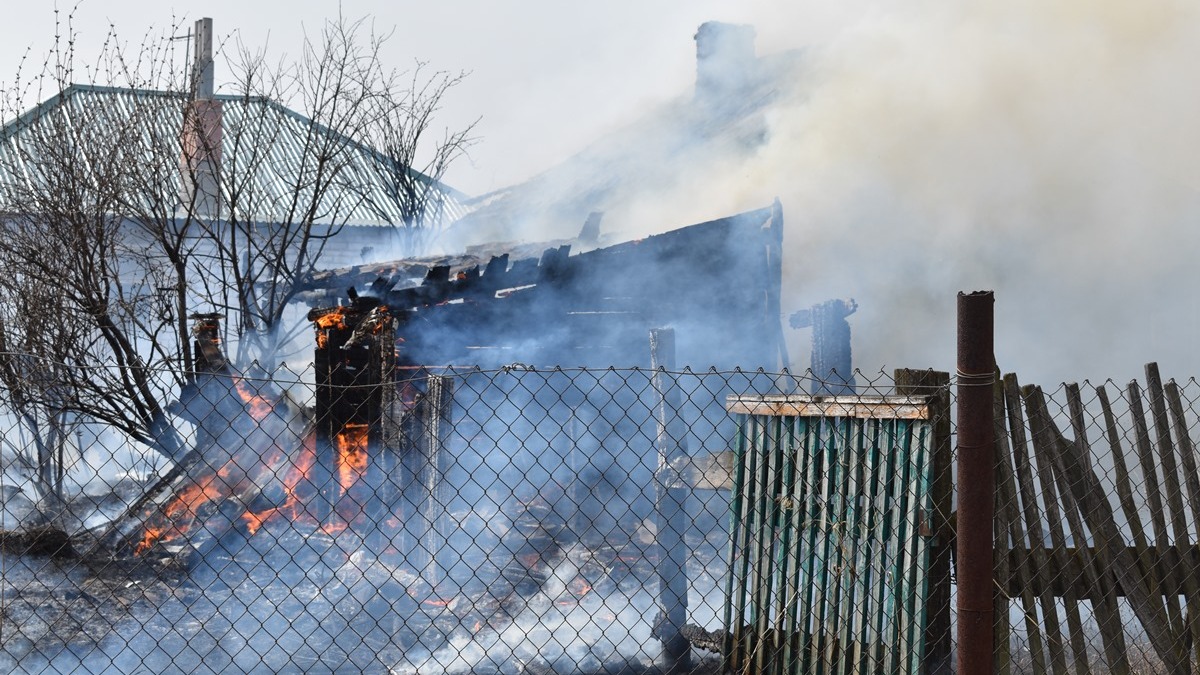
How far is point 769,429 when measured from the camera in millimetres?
5426

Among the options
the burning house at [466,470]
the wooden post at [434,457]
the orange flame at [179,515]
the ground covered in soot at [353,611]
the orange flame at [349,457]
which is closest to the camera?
the ground covered in soot at [353,611]

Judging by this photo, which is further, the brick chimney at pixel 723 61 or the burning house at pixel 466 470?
the brick chimney at pixel 723 61

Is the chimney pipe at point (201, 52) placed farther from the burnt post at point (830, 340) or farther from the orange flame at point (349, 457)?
the burnt post at point (830, 340)

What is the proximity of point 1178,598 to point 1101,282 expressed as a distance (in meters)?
13.8

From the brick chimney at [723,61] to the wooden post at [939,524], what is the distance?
62.4ft

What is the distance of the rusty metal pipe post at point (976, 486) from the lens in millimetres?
3604

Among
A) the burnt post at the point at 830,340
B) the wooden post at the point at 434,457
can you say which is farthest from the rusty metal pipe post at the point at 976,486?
the burnt post at the point at 830,340

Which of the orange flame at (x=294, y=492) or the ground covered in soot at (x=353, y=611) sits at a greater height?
the orange flame at (x=294, y=492)

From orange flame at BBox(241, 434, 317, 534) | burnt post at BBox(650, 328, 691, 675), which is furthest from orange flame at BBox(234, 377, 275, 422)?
burnt post at BBox(650, 328, 691, 675)

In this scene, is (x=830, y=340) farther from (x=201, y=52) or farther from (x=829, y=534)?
(x=201, y=52)

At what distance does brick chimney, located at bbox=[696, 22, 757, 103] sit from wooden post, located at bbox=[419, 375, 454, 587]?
16656mm

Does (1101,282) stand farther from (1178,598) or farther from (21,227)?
(21,227)

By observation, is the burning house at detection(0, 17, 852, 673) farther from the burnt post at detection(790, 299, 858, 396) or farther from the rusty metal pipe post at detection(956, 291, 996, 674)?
the rusty metal pipe post at detection(956, 291, 996, 674)

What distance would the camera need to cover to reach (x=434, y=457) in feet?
25.1
